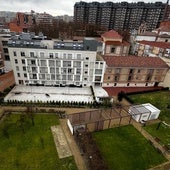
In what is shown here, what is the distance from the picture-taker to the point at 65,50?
5144 cm

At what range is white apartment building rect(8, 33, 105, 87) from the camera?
51.2 m

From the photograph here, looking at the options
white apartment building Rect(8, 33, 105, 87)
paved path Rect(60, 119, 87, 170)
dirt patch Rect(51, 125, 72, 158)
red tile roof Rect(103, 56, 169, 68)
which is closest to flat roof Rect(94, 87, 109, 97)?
white apartment building Rect(8, 33, 105, 87)

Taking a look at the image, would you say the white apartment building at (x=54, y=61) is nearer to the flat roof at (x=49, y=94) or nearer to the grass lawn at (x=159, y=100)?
the flat roof at (x=49, y=94)

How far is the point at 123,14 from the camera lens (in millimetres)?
163875

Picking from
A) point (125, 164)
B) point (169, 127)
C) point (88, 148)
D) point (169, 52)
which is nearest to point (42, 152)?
point (88, 148)

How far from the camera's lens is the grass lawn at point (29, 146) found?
1123 inches


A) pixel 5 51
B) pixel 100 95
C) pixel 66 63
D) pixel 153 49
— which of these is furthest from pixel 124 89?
pixel 5 51

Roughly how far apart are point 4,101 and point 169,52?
72063 millimetres

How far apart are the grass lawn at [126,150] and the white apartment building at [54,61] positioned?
982 inches

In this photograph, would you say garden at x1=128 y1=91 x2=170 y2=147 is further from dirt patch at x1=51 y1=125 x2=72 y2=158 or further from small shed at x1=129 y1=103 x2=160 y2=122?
dirt patch at x1=51 y1=125 x2=72 y2=158

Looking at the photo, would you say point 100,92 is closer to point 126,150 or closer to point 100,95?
point 100,95

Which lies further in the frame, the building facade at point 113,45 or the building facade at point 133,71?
the building facade at point 113,45

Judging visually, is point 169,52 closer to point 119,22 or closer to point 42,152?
point 42,152

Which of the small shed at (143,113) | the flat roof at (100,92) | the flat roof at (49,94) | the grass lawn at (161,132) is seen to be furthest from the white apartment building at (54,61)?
the grass lawn at (161,132)
